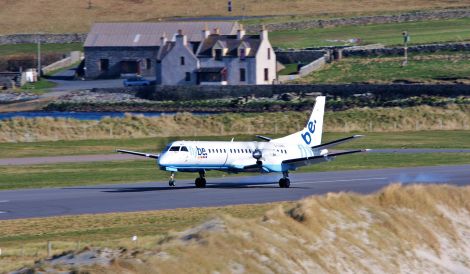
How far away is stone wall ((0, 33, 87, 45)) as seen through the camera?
15900 centimetres

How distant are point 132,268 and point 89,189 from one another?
97.0 ft

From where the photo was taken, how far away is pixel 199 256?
26000 mm

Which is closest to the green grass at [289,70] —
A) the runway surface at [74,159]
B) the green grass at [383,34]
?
the green grass at [383,34]

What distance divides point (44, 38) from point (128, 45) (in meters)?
27.8

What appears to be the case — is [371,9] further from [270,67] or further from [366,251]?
[366,251]

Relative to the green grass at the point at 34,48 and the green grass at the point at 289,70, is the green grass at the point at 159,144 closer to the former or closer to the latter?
the green grass at the point at 289,70

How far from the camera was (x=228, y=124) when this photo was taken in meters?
91.9

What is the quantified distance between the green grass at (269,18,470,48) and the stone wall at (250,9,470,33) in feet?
4.45

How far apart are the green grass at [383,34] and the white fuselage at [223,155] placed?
302 feet

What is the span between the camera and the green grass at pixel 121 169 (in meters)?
57.7

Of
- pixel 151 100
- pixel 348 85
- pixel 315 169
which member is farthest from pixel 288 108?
pixel 315 169

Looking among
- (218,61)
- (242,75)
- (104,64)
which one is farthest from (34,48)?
(242,75)

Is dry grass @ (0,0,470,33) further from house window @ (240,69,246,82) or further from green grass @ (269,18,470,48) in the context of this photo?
house window @ (240,69,246,82)

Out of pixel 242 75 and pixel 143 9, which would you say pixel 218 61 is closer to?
pixel 242 75
